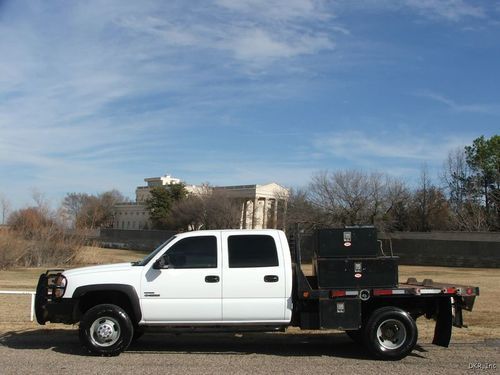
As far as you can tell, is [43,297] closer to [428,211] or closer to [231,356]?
[231,356]

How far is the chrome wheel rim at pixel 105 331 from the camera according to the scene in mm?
8562

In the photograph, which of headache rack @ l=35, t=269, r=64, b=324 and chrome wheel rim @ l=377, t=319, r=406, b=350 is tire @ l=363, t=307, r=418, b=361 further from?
headache rack @ l=35, t=269, r=64, b=324

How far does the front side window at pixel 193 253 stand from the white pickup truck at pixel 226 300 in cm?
2

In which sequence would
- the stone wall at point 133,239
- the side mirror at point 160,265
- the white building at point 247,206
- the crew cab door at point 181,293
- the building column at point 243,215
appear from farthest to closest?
the building column at point 243,215
the stone wall at point 133,239
the white building at point 247,206
the side mirror at point 160,265
the crew cab door at point 181,293

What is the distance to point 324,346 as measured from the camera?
959 cm

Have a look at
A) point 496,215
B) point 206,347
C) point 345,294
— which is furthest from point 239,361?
point 496,215

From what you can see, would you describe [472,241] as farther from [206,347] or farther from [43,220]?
[206,347]

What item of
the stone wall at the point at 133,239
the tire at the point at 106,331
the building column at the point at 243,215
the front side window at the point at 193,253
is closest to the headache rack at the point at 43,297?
the tire at the point at 106,331

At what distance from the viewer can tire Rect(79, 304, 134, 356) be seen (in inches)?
336

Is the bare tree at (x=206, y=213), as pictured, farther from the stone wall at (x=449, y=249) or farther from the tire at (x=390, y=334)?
the tire at (x=390, y=334)

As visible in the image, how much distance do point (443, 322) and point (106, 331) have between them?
206 inches

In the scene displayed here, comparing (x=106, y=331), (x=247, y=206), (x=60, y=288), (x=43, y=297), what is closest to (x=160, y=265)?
(x=106, y=331)

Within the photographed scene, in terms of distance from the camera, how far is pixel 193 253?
8.91m

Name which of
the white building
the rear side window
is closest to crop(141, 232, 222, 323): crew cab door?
the rear side window
